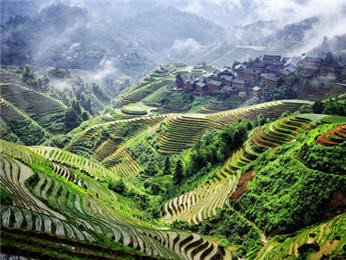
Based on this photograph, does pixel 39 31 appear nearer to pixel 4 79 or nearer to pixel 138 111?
pixel 4 79

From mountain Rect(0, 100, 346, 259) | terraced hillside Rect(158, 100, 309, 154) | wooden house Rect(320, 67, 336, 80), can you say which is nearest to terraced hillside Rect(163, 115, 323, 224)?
mountain Rect(0, 100, 346, 259)

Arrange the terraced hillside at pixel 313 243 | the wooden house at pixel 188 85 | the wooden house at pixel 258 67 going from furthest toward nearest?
the wooden house at pixel 188 85
the wooden house at pixel 258 67
the terraced hillside at pixel 313 243

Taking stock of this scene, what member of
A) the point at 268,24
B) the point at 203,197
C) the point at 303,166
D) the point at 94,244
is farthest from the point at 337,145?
the point at 268,24

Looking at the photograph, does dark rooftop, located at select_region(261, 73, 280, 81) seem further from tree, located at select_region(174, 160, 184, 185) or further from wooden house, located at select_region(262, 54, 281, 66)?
tree, located at select_region(174, 160, 184, 185)

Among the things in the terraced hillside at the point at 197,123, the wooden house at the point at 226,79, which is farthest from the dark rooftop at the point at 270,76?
the terraced hillside at the point at 197,123

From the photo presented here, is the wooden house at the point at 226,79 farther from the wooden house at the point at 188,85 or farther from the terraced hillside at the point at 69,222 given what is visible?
the terraced hillside at the point at 69,222
